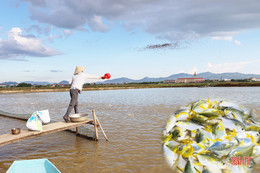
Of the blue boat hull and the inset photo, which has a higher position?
the inset photo

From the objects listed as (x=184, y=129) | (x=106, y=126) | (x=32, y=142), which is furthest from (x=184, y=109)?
(x=106, y=126)

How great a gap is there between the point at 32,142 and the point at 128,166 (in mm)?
4748

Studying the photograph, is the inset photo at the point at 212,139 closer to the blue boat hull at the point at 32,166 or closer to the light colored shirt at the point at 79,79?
the blue boat hull at the point at 32,166

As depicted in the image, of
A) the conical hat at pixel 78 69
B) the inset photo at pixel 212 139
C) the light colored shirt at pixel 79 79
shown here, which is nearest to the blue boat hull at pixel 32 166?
the inset photo at pixel 212 139

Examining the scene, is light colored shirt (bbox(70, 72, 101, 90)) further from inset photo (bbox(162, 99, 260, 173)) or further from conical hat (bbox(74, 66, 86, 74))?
inset photo (bbox(162, 99, 260, 173))

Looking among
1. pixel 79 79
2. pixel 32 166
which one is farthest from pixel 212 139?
pixel 79 79

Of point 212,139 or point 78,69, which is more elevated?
point 78,69

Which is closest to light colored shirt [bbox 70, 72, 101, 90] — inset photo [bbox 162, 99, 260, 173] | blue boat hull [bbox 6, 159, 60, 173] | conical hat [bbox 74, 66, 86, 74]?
conical hat [bbox 74, 66, 86, 74]

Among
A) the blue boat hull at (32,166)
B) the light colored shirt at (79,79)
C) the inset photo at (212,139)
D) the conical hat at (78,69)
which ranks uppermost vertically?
the conical hat at (78,69)

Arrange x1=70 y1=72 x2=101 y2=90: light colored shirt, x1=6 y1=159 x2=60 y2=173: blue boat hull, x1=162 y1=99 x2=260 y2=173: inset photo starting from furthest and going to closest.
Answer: x1=70 y1=72 x2=101 y2=90: light colored shirt < x1=6 y1=159 x2=60 y2=173: blue boat hull < x1=162 y1=99 x2=260 y2=173: inset photo

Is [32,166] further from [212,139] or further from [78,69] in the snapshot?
[78,69]

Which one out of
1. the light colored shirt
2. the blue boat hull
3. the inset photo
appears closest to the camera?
the inset photo

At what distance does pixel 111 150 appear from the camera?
6938 millimetres

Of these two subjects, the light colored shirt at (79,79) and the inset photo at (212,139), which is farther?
the light colored shirt at (79,79)
